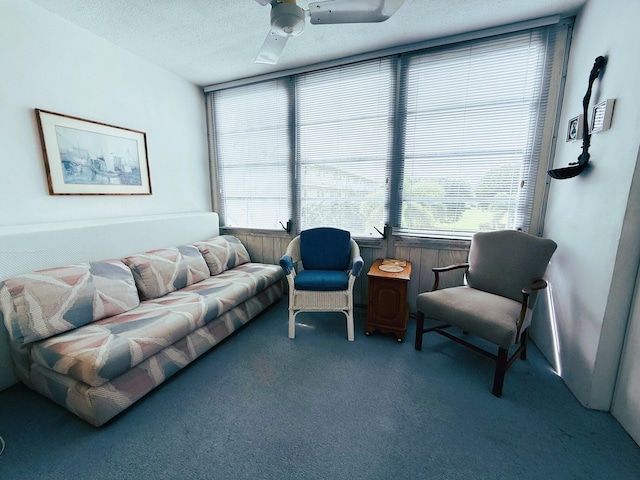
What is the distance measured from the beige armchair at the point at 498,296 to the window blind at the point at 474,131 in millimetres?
392

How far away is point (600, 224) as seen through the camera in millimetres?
1581

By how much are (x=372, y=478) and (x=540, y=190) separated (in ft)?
8.18

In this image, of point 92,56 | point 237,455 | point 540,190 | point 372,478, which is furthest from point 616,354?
point 92,56

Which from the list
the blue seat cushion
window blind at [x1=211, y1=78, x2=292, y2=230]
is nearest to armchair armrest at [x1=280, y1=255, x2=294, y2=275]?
the blue seat cushion

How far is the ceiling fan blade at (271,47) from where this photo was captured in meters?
1.66

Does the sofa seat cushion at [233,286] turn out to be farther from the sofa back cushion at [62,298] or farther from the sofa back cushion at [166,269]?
the sofa back cushion at [62,298]

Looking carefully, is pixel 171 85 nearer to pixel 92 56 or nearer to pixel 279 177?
pixel 92 56

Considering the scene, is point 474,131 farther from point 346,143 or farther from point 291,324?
point 291,324

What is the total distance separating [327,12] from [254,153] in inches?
78.7

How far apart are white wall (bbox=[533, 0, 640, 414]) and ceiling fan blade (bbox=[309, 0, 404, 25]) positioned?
1.35 m

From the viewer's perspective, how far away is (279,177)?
3182 millimetres

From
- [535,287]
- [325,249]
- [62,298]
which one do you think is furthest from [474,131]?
[62,298]

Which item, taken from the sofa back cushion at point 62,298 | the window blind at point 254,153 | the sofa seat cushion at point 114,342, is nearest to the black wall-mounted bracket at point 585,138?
the window blind at point 254,153

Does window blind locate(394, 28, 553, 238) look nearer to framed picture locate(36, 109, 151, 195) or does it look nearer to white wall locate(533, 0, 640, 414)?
white wall locate(533, 0, 640, 414)
